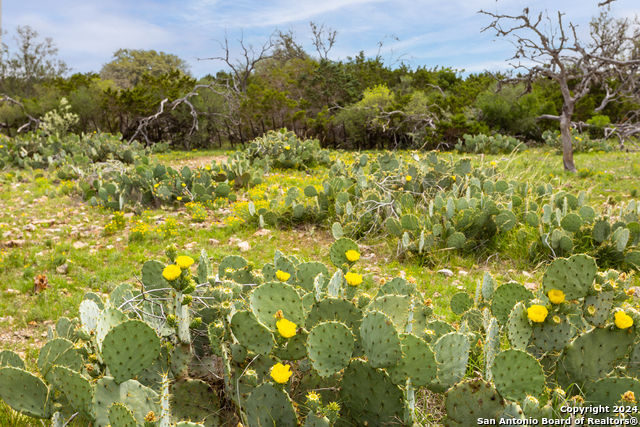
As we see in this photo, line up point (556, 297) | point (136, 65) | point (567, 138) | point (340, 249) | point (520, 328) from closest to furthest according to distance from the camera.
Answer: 1. point (556, 297)
2. point (520, 328)
3. point (340, 249)
4. point (567, 138)
5. point (136, 65)

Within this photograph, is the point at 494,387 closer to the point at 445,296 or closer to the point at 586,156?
the point at 445,296

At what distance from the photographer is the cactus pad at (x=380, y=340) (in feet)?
5.22

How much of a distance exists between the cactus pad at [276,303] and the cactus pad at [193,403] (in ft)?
1.45

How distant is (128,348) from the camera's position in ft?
5.17

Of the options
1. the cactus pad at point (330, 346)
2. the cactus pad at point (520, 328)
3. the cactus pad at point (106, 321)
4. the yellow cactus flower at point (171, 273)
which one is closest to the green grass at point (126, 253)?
the cactus pad at point (520, 328)

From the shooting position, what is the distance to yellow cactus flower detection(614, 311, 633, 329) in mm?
1691

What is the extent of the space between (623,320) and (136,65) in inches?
1825

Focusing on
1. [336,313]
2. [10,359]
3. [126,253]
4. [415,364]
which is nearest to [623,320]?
[415,364]

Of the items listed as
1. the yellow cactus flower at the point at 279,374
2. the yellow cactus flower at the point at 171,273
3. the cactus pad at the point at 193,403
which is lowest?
the cactus pad at the point at 193,403

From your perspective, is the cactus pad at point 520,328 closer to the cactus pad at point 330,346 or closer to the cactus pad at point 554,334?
the cactus pad at point 554,334

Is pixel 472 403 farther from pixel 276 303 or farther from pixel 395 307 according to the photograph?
pixel 276 303

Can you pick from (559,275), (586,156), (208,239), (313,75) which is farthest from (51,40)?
(559,275)

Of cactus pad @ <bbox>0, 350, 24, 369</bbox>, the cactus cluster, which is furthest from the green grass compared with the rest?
the cactus cluster

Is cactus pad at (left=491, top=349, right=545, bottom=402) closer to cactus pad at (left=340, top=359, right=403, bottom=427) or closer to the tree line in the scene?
cactus pad at (left=340, top=359, right=403, bottom=427)
